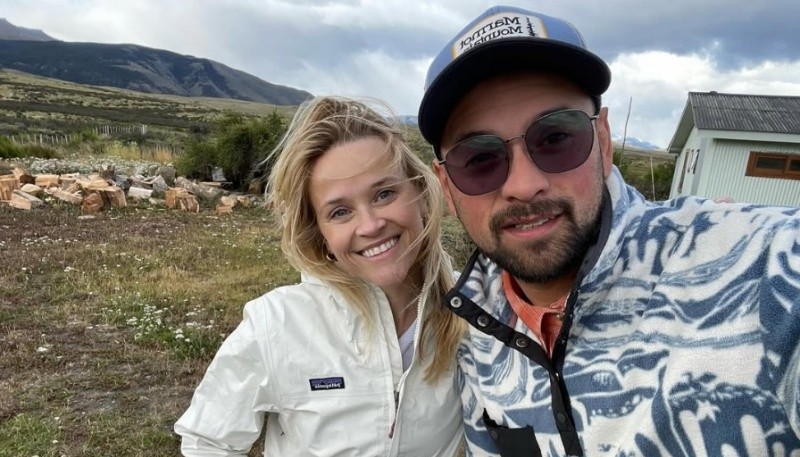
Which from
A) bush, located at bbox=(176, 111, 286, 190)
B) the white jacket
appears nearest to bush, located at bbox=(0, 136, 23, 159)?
bush, located at bbox=(176, 111, 286, 190)

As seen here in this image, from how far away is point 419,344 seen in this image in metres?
1.85

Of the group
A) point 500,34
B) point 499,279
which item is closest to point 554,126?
point 500,34

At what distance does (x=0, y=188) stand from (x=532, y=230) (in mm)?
13019

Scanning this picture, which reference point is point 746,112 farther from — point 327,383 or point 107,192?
point 327,383

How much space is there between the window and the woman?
17478 millimetres

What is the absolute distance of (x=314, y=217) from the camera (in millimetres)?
2131

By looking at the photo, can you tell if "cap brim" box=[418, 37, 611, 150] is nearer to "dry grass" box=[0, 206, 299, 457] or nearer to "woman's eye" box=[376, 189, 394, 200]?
"woman's eye" box=[376, 189, 394, 200]

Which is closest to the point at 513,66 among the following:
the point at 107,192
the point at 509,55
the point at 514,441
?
the point at 509,55

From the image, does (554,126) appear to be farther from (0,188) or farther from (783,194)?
(783,194)

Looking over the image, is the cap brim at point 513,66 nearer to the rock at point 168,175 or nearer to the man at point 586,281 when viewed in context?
the man at point 586,281

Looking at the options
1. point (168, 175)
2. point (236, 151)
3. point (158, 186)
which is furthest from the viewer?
point (236, 151)

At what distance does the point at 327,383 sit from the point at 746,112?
760 inches

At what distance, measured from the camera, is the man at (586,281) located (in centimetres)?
97

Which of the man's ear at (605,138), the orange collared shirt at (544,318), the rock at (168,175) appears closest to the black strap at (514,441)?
the orange collared shirt at (544,318)
